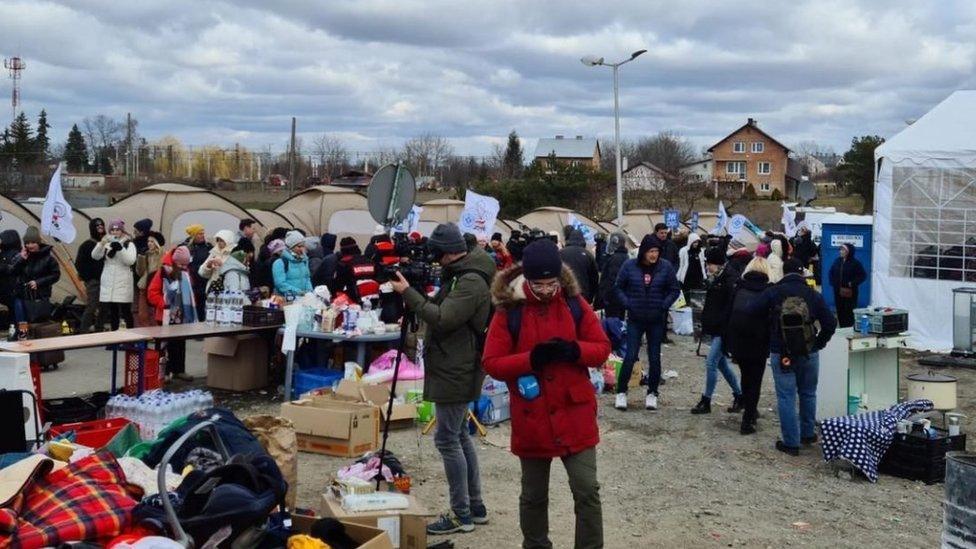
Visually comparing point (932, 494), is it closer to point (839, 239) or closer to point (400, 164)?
point (400, 164)

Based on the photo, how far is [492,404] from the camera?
9.68 meters

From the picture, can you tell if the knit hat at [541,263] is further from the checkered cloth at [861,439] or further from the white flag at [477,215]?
the white flag at [477,215]

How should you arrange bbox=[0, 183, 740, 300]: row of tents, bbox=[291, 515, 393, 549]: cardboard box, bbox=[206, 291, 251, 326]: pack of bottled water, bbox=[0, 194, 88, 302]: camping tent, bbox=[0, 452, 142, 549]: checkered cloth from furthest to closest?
bbox=[0, 183, 740, 300]: row of tents, bbox=[0, 194, 88, 302]: camping tent, bbox=[206, 291, 251, 326]: pack of bottled water, bbox=[291, 515, 393, 549]: cardboard box, bbox=[0, 452, 142, 549]: checkered cloth

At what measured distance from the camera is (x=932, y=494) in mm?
7754

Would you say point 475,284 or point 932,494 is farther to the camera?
point 932,494

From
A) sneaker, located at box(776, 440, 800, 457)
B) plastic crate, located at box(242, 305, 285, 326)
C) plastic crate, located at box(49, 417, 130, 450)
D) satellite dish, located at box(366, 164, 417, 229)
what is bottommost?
sneaker, located at box(776, 440, 800, 457)

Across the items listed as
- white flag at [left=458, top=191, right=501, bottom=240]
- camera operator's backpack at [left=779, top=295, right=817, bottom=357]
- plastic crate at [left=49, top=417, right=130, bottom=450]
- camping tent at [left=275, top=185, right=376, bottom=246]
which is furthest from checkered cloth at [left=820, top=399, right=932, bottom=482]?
camping tent at [left=275, top=185, right=376, bottom=246]

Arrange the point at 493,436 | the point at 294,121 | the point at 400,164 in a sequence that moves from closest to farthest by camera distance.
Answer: the point at 400,164, the point at 493,436, the point at 294,121

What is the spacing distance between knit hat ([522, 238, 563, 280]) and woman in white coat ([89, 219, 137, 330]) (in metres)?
8.89

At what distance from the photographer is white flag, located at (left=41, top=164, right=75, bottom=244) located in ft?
43.6

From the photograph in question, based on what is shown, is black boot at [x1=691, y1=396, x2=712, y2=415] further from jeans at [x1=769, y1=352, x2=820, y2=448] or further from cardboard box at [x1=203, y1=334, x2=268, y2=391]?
cardboard box at [x1=203, y1=334, x2=268, y2=391]

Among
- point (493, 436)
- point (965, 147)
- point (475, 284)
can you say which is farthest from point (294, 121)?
point (475, 284)

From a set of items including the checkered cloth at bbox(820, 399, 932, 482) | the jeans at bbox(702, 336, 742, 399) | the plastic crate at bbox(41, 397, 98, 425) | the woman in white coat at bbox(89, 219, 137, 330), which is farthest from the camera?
the woman in white coat at bbox(89, 219, 137, 330)

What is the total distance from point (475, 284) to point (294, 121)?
101 ft
